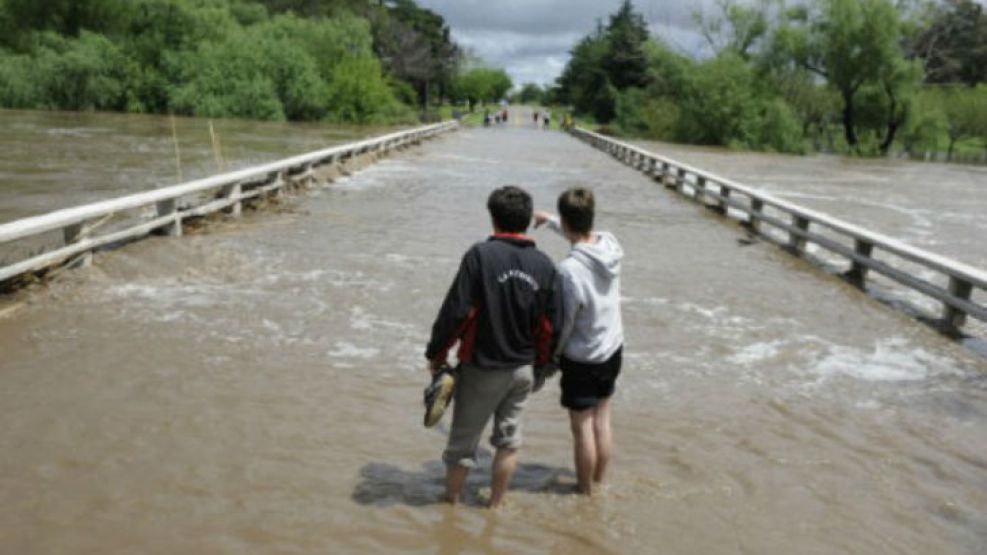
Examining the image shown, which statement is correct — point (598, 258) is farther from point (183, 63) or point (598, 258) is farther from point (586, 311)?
point (183, 63)

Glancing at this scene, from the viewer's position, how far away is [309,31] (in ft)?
220

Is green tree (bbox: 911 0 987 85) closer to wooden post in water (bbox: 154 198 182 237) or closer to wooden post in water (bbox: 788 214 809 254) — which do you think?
wooden post in water (bbox: 788 214 809 254)

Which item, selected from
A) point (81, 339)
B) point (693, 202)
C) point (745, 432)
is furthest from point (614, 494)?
point (693, 202)

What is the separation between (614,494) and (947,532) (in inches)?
65.7

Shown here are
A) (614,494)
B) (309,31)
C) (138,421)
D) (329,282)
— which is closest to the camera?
(614,494)

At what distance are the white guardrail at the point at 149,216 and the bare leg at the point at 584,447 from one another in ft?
19.5

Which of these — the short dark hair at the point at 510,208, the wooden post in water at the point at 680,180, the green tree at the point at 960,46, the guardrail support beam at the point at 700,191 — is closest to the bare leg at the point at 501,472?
the short dark hair at the point at 510,208

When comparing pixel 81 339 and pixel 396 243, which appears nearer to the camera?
pixel 81 339

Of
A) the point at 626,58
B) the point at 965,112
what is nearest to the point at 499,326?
the point at 965,112

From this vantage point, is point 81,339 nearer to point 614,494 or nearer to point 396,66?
point 614,494

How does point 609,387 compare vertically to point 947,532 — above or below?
above

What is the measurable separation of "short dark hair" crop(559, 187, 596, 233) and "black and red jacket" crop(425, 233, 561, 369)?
30cm

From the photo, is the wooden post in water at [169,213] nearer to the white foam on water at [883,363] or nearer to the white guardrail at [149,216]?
the white guardrail at [149,216]

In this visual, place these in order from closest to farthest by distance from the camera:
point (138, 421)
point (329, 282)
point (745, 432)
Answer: point (138, 421), point (745, 432), point (329, 282)
